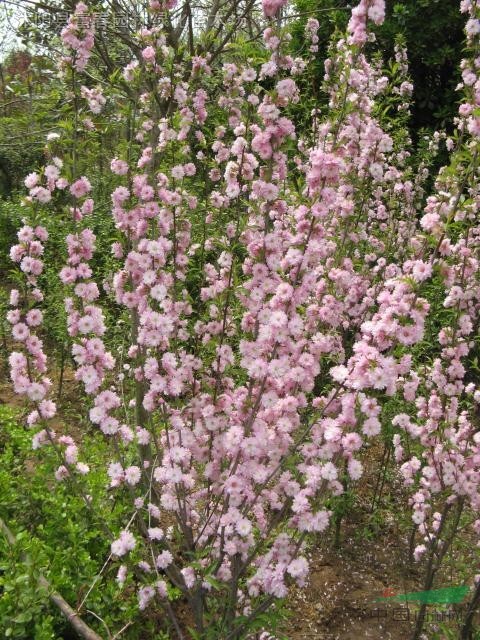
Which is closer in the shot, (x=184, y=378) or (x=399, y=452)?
(x=184, y=378)

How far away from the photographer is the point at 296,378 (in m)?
2.49

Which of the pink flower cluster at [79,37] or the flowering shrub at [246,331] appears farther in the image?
the pink flower cluster at [79,37]

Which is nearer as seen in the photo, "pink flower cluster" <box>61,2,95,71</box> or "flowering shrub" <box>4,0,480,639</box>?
"flowering shrub" <box>4,0,480,639</box>

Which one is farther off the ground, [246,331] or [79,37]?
[79,37]

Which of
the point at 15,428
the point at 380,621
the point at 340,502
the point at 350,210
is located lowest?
the point at 380,621

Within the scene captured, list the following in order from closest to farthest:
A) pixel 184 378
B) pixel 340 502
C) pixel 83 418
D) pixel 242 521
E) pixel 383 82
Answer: pixel 242 521 → pixel 184 378 → pixel 340 502 → pixel 383 82 → pixel 83 418

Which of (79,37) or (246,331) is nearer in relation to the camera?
(79,37)

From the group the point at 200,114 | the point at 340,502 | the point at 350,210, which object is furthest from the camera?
the point at 340,502

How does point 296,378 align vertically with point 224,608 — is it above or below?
above

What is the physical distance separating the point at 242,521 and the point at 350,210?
6.85 ft

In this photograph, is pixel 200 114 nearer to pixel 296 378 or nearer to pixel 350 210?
pixel 350 210

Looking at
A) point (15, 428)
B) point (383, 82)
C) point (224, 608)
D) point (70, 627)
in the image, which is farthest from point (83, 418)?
point (383, 82)

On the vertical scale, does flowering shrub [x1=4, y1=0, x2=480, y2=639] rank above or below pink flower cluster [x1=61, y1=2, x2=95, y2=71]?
below

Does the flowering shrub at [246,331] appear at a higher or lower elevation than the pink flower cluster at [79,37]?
lower
